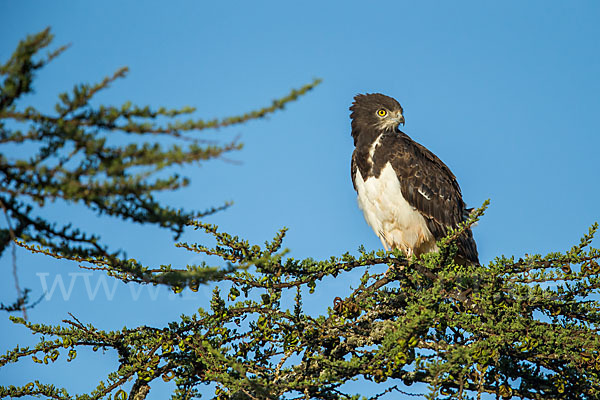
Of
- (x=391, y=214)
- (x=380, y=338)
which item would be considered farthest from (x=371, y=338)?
(x=391, y=214)

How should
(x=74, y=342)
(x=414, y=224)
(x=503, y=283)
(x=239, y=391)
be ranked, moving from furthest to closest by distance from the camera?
(x=414, y=224)
(x=503, y=283)
(x=74, y=342)
(x=239, y=391)

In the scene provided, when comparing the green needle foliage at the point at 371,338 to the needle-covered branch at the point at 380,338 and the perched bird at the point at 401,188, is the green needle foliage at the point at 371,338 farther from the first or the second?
the perched bird at the point at 401,188

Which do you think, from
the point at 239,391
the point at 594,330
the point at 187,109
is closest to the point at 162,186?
the point at 187,109

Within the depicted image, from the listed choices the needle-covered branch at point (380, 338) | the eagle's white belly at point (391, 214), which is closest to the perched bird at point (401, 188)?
the eagle's white belly at point (391, 214)

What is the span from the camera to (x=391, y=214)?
29.1 feet

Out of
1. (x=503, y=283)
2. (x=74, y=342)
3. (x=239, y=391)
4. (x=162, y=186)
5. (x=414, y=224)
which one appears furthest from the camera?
(x=414, y=224)

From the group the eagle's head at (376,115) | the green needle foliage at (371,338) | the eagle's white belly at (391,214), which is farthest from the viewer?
the eagle's head at (376,115)

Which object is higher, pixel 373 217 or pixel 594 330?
pixel 373 217

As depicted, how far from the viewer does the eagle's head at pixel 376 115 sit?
9430 mm

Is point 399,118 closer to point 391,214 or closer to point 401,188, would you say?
point 401,188

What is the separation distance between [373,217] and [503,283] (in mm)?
3697

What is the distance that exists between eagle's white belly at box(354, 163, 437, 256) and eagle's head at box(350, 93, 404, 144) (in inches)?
32.6

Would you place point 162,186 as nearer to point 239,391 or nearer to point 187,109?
point 187,109

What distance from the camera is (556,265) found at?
5.40m
